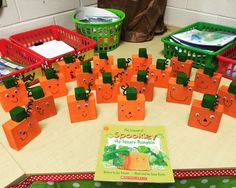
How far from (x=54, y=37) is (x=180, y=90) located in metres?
0.78

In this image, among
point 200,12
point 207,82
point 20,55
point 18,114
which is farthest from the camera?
point 200,12

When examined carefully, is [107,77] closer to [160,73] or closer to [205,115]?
[160,73]

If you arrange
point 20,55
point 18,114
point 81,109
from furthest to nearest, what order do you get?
point 20,55, point 81,109, point 18,114

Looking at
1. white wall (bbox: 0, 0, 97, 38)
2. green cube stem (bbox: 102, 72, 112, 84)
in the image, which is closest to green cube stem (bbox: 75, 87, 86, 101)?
green cube stem (bbox: 102, 72, 112, 84)

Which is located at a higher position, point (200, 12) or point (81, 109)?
point (200, 12)

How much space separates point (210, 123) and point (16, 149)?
557mm

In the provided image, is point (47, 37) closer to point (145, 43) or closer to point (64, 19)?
point (64, 19)

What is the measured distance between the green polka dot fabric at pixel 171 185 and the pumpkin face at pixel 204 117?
0.46ft

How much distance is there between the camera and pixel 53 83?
84cm

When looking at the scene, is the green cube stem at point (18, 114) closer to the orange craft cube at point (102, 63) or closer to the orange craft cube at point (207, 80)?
the orange craft cube at point (102, 63)

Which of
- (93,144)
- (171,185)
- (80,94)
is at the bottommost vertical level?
(171,185)

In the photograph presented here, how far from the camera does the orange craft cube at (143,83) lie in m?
0.79

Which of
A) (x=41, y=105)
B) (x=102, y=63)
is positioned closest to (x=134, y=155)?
(x=41, y=105)

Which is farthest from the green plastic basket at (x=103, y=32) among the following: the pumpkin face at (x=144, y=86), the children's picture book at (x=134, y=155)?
the children's picture book at (x=134, y=155)
